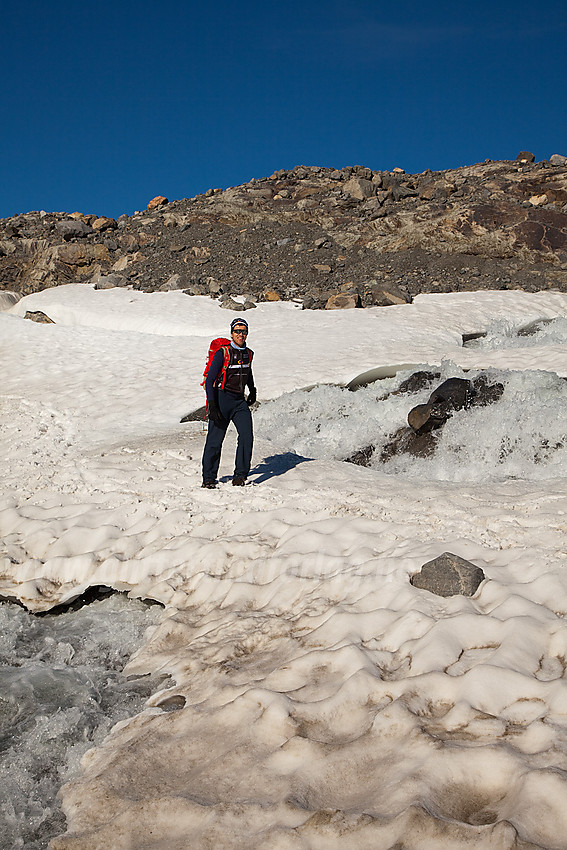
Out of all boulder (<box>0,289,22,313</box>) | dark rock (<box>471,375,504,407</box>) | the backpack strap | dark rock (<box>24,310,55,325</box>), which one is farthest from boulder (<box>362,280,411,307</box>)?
the backpack strap

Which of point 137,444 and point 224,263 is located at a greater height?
point 224,263

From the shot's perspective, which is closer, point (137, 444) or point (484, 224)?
point (137, 444)

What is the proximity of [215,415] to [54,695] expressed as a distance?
384 centimetres

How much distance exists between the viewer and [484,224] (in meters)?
28.5

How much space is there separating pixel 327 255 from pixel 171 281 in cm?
699

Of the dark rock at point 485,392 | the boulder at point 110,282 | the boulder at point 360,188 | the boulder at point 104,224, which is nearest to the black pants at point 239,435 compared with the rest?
the dark rock at point 485,392

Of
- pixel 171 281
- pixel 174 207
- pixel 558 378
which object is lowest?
pixel 558 378

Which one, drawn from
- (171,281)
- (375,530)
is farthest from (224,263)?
(375,530)

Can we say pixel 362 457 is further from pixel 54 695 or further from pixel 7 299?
pixel 7 299

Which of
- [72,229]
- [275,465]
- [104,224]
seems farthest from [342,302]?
[104,224]

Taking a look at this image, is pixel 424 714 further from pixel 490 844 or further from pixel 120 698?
pixel 120 698

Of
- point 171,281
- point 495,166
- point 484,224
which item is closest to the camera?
point 171,281

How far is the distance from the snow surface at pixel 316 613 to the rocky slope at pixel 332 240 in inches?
505

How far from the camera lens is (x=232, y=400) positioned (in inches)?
319
